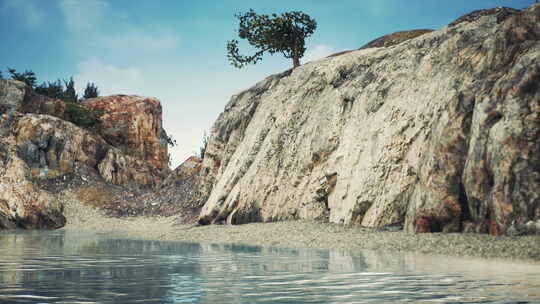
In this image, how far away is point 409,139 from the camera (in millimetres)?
17359

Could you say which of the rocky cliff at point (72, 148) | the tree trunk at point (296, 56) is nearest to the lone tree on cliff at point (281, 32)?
the tree trunk at point (296, 56)

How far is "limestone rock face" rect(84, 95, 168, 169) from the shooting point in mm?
58250

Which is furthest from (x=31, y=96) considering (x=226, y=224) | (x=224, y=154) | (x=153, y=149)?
(x=226, y=224)

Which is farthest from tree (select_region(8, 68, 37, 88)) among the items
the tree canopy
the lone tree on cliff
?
the lone tree on cliff

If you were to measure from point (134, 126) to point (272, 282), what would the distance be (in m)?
55.7

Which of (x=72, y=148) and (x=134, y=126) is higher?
(x=134, y=126)

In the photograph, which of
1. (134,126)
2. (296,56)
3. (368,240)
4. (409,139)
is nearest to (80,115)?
(134,126)

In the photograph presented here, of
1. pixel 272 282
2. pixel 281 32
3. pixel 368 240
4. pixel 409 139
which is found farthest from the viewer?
pixel 281 32

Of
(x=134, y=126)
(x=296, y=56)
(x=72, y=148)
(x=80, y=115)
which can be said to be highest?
(x=296, y=56)

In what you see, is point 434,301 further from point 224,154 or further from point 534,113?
point 224,154

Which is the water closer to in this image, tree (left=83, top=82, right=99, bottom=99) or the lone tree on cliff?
the lone tree on cliff

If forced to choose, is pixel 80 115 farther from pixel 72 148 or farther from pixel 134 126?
pixel 72 148

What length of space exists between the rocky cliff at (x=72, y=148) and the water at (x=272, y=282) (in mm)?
28581

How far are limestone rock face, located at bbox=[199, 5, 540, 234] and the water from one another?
3765 mm
